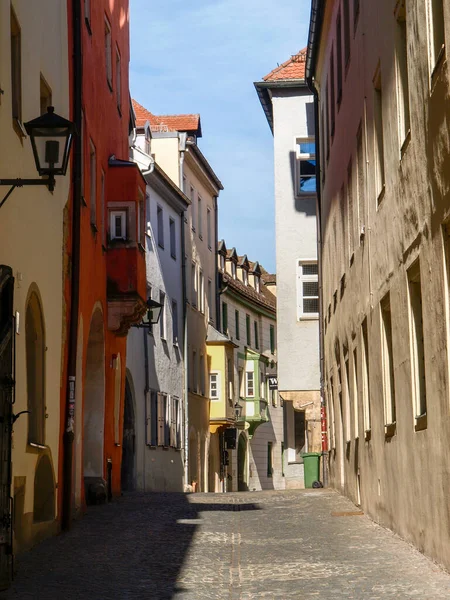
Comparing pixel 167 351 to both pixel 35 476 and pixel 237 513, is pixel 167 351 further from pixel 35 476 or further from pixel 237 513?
pixel 35 476

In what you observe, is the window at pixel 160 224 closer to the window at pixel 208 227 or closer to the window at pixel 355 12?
the window at pixel 208 227

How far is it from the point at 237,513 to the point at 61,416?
3706mm

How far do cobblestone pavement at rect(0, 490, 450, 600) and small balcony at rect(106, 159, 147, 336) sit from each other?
5570 millimetres

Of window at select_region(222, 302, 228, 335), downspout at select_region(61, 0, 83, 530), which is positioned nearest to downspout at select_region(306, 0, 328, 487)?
downspout at select_region(61, 0, 83, 530)

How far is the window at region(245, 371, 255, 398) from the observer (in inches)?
Result: 2285

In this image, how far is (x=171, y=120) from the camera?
50.1 meters

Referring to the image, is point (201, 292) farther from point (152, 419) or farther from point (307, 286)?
point (307, 286)

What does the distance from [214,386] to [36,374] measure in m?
36.5

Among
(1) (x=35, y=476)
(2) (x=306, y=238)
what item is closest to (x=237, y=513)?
(1) (x=35, y=476)

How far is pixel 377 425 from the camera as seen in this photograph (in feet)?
53.2

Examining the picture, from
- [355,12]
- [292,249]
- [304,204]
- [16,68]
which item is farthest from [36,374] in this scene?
[304,204]

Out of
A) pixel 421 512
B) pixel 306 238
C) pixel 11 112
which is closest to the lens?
pixel 421 512

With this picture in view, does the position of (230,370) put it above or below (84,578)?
Result: above

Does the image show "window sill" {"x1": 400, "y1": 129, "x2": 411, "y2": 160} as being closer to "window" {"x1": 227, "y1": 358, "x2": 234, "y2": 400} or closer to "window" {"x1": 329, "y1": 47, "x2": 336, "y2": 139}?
"window" {"x1": 329, "y1": 47, "x2": 336, "y2": 139}
